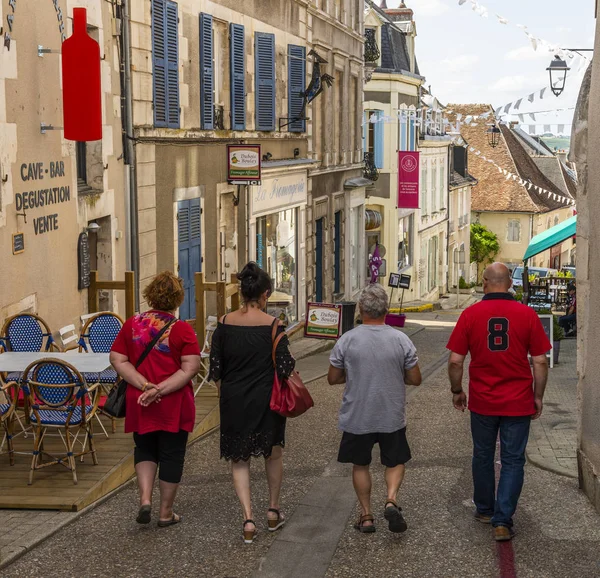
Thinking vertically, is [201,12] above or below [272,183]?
above

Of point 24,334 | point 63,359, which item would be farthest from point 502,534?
point 24,334

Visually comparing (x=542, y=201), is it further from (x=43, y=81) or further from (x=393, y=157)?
(x=43, y=81)

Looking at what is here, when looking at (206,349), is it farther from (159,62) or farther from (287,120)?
(287,120)

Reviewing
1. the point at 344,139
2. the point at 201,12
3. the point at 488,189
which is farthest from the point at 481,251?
the point at 201,12

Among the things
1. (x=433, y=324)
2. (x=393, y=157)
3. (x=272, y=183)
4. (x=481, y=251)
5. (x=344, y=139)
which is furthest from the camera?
(x=481, y=251)

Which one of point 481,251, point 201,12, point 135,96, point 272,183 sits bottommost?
point 481,251

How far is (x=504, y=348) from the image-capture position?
6.50m

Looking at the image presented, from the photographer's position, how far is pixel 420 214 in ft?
140

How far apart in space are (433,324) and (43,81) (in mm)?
23462

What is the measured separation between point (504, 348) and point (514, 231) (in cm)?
5290

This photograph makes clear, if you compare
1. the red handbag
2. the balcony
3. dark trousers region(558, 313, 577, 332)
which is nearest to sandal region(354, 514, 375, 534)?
the red handbag

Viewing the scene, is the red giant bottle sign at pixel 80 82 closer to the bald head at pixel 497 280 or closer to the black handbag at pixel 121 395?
the black handbag at pixel 121 395

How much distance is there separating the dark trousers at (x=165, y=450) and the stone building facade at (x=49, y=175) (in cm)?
377

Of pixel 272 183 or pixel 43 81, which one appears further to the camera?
pixel 272 183
